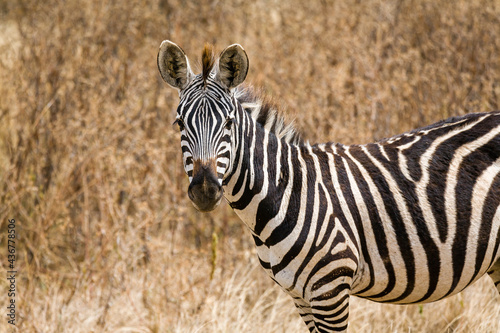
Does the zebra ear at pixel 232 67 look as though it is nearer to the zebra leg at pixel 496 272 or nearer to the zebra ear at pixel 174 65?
the zebra ear at pixel 174 65

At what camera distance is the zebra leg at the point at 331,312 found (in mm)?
3449

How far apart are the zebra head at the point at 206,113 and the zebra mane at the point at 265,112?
196mm

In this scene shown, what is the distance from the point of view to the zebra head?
3.09 meters

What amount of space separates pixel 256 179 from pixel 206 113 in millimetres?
540

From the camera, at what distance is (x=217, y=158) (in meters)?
3.19

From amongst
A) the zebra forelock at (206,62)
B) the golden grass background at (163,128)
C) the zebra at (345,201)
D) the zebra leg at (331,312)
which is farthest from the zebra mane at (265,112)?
the golden grass background at (163,128)

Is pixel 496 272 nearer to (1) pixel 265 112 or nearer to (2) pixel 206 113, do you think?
(1) pixel 265 112

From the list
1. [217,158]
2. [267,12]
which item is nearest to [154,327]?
[217,158]

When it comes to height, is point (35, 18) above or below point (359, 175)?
above

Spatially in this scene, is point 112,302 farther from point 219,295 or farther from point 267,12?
point 267,12

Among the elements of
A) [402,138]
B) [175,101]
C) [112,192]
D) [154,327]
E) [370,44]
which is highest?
[370,44]

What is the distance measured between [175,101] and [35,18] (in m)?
1.99

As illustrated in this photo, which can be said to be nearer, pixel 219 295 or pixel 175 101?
pixel 219 295

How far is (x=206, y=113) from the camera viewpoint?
3240 mm
